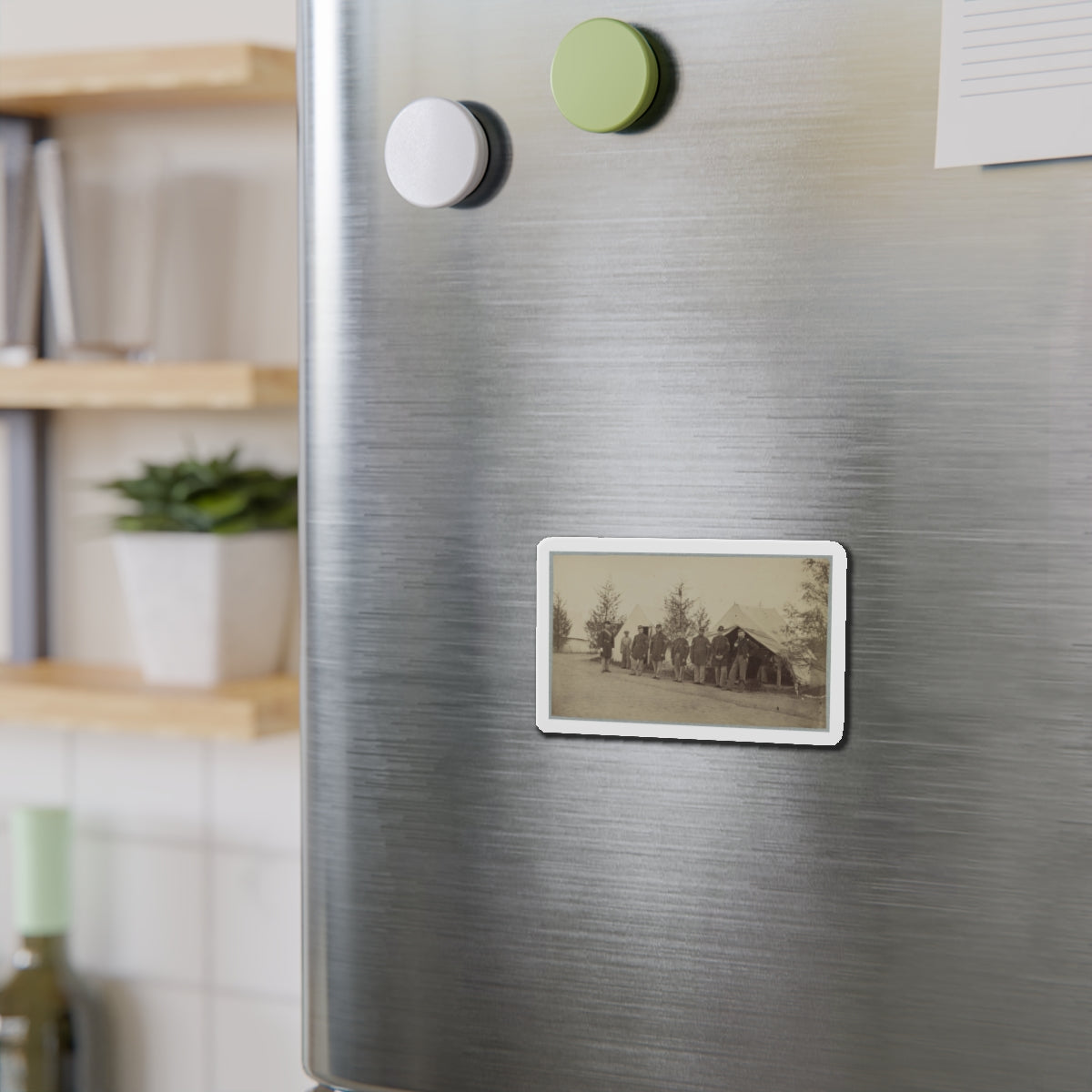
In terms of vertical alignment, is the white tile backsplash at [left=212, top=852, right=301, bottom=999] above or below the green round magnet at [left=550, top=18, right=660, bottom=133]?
below

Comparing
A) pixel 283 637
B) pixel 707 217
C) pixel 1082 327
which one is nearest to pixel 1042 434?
pixel 1082 327

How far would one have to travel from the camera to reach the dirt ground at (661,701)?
1.65 ft

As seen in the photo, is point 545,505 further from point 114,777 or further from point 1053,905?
point 114,777

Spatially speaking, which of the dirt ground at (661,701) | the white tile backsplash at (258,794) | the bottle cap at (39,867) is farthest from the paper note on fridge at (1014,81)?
the bottle cap at (39,867)

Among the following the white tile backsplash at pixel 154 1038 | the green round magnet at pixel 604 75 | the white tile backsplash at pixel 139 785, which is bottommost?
the white tile backsplash at pixel 154 1038

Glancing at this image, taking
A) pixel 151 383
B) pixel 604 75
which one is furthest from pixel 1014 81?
pixel 151 383

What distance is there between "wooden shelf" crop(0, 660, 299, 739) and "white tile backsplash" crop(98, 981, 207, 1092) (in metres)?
0.35

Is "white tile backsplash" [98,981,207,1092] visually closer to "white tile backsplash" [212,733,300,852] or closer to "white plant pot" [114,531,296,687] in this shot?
"white tile backsplash" [212,733,300,852]

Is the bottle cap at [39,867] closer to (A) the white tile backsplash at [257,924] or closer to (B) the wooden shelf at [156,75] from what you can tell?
(A) the white tile backsplash at [257,924]

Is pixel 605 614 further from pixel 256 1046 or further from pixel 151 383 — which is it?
pixel 256 1046

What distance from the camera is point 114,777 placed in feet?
4.18

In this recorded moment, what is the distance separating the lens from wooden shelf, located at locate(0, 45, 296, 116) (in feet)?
3.25

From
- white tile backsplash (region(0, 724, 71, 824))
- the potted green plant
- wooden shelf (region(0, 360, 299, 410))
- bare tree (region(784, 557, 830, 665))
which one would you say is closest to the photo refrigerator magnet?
bare tree (region(784, 557, 830, 665))

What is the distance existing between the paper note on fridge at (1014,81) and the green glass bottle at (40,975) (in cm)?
101
